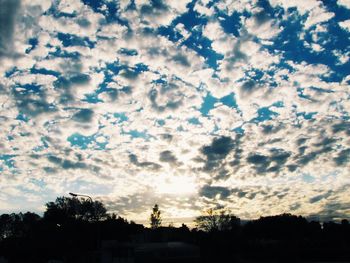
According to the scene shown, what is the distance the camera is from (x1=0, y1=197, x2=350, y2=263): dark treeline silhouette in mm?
61312

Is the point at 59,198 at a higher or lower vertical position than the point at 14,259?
higher

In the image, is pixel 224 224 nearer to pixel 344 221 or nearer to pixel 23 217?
pixel 344 221

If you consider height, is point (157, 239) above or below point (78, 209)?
below

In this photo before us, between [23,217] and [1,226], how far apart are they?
11499mm

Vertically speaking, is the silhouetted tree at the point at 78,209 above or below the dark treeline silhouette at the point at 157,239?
above

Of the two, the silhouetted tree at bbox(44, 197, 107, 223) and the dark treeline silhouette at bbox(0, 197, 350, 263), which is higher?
the silhouetted tree at bbox(44, 197, 107, 223)

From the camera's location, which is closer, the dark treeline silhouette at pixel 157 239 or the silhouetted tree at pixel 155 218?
the dark treeline silhouette at pixel 157 239

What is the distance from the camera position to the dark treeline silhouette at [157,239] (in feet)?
201

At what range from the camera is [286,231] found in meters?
119

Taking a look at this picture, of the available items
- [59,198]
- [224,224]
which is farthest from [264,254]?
[59,198]

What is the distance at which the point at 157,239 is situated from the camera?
104812 mm

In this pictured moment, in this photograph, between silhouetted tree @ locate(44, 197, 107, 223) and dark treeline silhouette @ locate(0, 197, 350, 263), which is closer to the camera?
dark treeline silhouette @ locate(0, 197, 350, 263)

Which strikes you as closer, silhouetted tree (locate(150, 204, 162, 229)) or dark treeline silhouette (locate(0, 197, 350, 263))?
dark treeline silhouette (locate(0, 197, 350, 263))

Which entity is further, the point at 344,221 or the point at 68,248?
the point at 344,221
